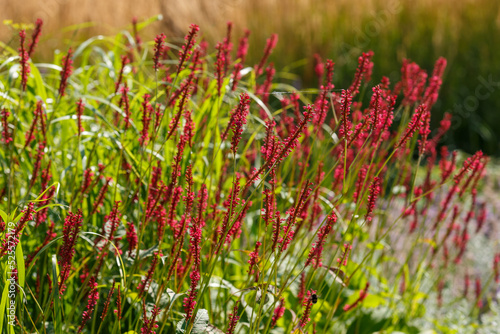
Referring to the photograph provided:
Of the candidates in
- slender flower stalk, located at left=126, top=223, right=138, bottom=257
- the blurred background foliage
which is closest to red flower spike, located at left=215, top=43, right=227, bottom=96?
slender flower stalk, located at left=126, top=223, right=138, bottom=257

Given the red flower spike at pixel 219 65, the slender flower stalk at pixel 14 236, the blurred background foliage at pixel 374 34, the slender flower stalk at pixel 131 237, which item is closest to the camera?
the slender flower stalk at pixel 14 236

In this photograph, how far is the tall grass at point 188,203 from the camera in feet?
5.05

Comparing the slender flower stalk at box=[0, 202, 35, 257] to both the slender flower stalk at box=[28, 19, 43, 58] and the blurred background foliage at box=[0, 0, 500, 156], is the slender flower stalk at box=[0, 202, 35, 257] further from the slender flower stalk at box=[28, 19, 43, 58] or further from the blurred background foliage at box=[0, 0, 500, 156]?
the blurred background foliage at box=[0, 0, 500, 156]

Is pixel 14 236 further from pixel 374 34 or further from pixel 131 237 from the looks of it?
pixel 374 34

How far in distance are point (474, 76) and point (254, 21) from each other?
2.94 meters

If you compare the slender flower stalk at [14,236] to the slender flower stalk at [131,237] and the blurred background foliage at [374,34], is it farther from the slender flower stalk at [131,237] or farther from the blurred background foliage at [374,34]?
the blurred background foliage at [374,34]

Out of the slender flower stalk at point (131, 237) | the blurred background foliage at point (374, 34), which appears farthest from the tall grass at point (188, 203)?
the blurred background foliage at point (374, 34)

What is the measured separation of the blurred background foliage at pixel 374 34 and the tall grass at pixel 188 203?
434 cm

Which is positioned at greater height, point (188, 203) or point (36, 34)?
point (36, 34)

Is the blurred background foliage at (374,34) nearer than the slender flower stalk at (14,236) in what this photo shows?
No

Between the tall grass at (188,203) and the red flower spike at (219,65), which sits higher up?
the red flower spike at (219,65)

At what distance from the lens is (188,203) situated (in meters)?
1.52

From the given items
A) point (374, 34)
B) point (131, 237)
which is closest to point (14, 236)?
point (131, 237)

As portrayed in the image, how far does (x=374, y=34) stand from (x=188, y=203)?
6.49 m
